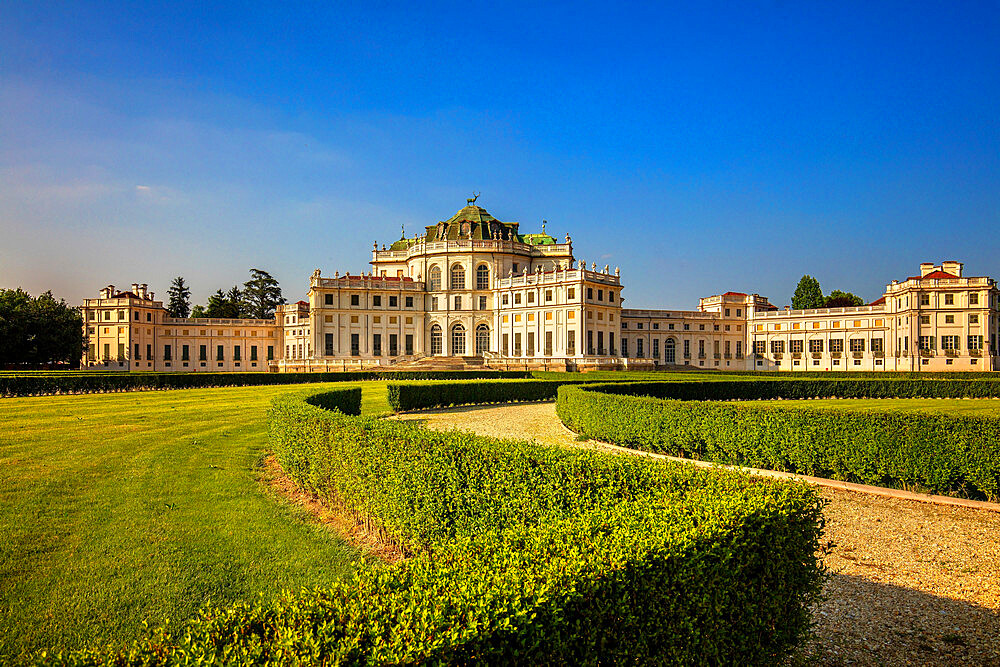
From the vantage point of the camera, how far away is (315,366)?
5484 cm

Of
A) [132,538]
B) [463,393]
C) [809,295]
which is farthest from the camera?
[809,295]

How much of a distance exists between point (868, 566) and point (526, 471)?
436 cm

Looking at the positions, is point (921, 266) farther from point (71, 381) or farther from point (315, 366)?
point (71, 381)

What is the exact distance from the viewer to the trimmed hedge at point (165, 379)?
30.1 meters

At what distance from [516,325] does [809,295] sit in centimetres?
5192

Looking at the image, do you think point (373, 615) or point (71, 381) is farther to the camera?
point (71, 381)

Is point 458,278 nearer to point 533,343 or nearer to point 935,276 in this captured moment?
point 533,343

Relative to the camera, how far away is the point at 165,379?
35.7 m

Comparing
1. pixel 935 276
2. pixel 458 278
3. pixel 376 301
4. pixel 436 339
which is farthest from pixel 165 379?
pixel 935 276

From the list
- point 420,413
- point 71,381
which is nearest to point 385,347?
point 71,381

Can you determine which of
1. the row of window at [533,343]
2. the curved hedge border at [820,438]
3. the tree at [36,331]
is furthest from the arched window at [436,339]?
the curved hedge border at [820,438]

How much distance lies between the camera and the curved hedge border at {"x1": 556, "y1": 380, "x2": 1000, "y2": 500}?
33.2 feet

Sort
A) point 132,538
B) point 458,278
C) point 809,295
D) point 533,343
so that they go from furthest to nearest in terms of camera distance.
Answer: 1. point 809,295
2. point 458,278
3. point 533,343
4. point 132,538

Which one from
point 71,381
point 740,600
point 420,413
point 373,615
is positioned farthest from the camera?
point 71,381
